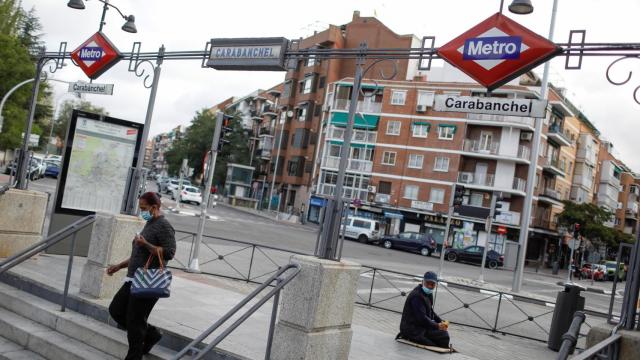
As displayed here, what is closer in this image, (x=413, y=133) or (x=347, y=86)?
(x=413, y=133)

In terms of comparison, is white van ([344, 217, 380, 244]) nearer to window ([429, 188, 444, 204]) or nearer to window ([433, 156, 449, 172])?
window ([429, 188, 444, 204])

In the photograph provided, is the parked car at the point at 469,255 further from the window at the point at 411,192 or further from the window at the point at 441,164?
the window at the point at 411,192

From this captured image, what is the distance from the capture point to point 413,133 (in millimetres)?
51375

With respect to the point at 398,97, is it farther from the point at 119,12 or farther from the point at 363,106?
the point at 119,12

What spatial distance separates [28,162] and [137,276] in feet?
18.9

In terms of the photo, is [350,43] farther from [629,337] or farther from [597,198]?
[629,337]

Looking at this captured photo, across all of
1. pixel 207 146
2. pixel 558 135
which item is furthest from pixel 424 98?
pixel 207 146

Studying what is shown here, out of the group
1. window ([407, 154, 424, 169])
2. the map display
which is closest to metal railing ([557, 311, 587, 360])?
the map display

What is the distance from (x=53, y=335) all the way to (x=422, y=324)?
15.8 ft

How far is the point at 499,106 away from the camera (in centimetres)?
629

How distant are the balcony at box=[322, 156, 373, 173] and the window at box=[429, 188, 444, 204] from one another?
637 cm

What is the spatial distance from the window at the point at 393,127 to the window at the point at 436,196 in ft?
21.0

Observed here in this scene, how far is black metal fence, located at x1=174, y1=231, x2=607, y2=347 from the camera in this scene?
39.7ft

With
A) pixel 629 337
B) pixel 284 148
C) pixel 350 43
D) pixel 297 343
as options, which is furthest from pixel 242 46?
pixel 284 148
